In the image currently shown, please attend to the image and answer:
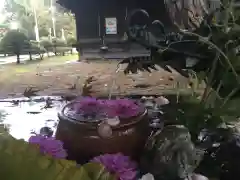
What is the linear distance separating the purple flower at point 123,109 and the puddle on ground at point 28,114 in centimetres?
29

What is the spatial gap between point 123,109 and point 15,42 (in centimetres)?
97

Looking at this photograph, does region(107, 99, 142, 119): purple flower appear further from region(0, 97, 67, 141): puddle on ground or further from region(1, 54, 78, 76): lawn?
region(1, 54, 78, 76): lawn

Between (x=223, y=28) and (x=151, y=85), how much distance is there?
2.46ft

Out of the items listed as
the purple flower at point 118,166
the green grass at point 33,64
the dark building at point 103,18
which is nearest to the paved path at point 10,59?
the green grass at point 33,64

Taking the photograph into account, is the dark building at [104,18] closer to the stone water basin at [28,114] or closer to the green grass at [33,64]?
the green grass at [33,64]

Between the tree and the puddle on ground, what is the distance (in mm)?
245

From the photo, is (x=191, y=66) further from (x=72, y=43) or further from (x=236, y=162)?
(x=72, y=43)

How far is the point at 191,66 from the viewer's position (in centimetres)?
53

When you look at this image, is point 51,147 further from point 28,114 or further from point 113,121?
point 28,114

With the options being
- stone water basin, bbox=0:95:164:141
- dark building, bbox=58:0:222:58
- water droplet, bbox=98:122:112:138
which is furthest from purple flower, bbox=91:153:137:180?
dark building, bbox=58:0:222:58

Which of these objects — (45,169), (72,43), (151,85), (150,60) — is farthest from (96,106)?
(72,43)

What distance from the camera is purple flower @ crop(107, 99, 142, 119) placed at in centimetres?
51

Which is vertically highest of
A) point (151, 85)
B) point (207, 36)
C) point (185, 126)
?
point (207, 36)

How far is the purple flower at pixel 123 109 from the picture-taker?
1.67 ft
